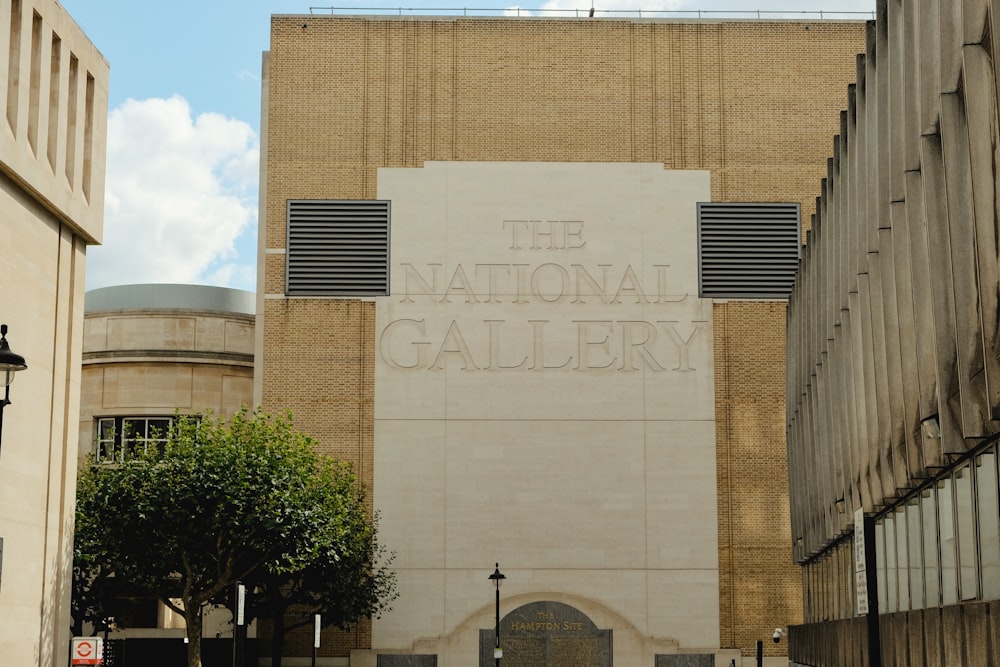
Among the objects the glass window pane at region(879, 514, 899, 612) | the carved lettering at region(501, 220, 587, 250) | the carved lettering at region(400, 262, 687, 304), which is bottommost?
the glass window pane at region(879, 514, 899, 612)

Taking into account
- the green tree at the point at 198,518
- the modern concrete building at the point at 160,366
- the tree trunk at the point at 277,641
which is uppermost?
the modern concrete building at the point at 160,366

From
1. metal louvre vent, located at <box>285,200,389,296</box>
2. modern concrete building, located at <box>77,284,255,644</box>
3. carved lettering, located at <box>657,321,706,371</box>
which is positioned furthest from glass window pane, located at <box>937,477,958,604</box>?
modern concrete building, located at <box>77,284,255,644</box>

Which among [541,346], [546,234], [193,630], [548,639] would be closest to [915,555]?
[193,630]

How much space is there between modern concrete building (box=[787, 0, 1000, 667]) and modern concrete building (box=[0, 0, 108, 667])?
1594cm

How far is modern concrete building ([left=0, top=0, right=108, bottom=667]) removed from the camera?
27391 mm

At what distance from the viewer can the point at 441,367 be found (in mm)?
53312

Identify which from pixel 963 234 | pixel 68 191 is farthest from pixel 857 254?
pixel 68 191

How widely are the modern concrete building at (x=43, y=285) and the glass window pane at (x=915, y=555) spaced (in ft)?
53.2

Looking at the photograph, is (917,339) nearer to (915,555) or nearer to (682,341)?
(915,555)

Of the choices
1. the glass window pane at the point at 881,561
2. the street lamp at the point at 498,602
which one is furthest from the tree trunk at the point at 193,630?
the glass window pane at the point at 881,561

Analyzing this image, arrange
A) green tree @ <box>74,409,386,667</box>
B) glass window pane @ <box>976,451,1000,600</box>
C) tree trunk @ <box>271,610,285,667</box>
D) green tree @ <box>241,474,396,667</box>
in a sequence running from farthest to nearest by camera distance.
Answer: tree trunk @ <box>271,610,285,667</box> < green tree @ <box>241,474,396,667</box> < green tree @ <box>74,409,386,667</box> < glass window pane @ <box>976,451,1000,600</box>

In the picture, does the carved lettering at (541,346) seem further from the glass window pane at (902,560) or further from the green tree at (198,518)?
the glass window pane at (902,560)

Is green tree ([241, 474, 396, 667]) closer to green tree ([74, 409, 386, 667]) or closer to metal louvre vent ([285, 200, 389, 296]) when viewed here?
green tree ([74, 409, 386, 667])

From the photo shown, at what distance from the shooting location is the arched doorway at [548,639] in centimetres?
5138
